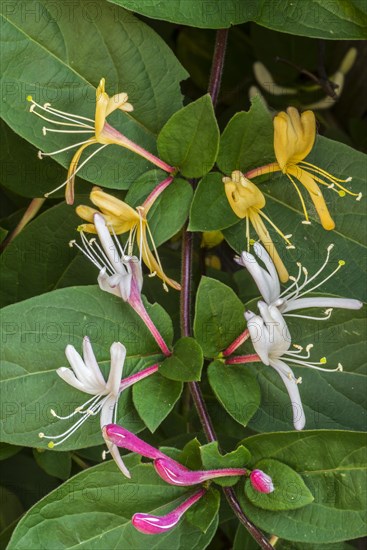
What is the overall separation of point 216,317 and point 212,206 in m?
0.12

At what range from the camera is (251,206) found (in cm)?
92

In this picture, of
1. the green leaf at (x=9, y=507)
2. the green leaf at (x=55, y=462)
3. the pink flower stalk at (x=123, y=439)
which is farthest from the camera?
the green leaf at (x=9, y=507)

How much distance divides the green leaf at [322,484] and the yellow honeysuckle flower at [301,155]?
0.23 m

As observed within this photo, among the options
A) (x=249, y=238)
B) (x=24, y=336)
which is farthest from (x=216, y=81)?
(x=24, y=336)

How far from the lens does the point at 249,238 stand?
961mm

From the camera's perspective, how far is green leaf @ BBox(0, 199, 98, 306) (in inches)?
42.3

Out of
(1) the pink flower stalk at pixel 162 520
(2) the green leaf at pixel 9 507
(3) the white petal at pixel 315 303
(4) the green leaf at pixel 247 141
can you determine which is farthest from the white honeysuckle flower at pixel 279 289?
(2) the green leaf at pixel 9 507

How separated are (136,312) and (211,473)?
19 centimetres

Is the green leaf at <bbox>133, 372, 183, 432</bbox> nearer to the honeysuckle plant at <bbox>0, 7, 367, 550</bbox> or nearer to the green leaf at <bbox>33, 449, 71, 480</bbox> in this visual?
the honeysuckle plant at <bbox>0, 7, 367, 550</bbox>

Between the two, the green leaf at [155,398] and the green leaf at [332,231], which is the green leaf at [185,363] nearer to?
the green leaf at [155,398]

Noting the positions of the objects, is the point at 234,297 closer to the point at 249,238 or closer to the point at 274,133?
the point at 249,238

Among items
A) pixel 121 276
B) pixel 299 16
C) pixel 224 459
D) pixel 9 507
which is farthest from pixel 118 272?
pixel 9 507

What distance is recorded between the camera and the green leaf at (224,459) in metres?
0.87

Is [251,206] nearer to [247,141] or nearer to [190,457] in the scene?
[247,141]
